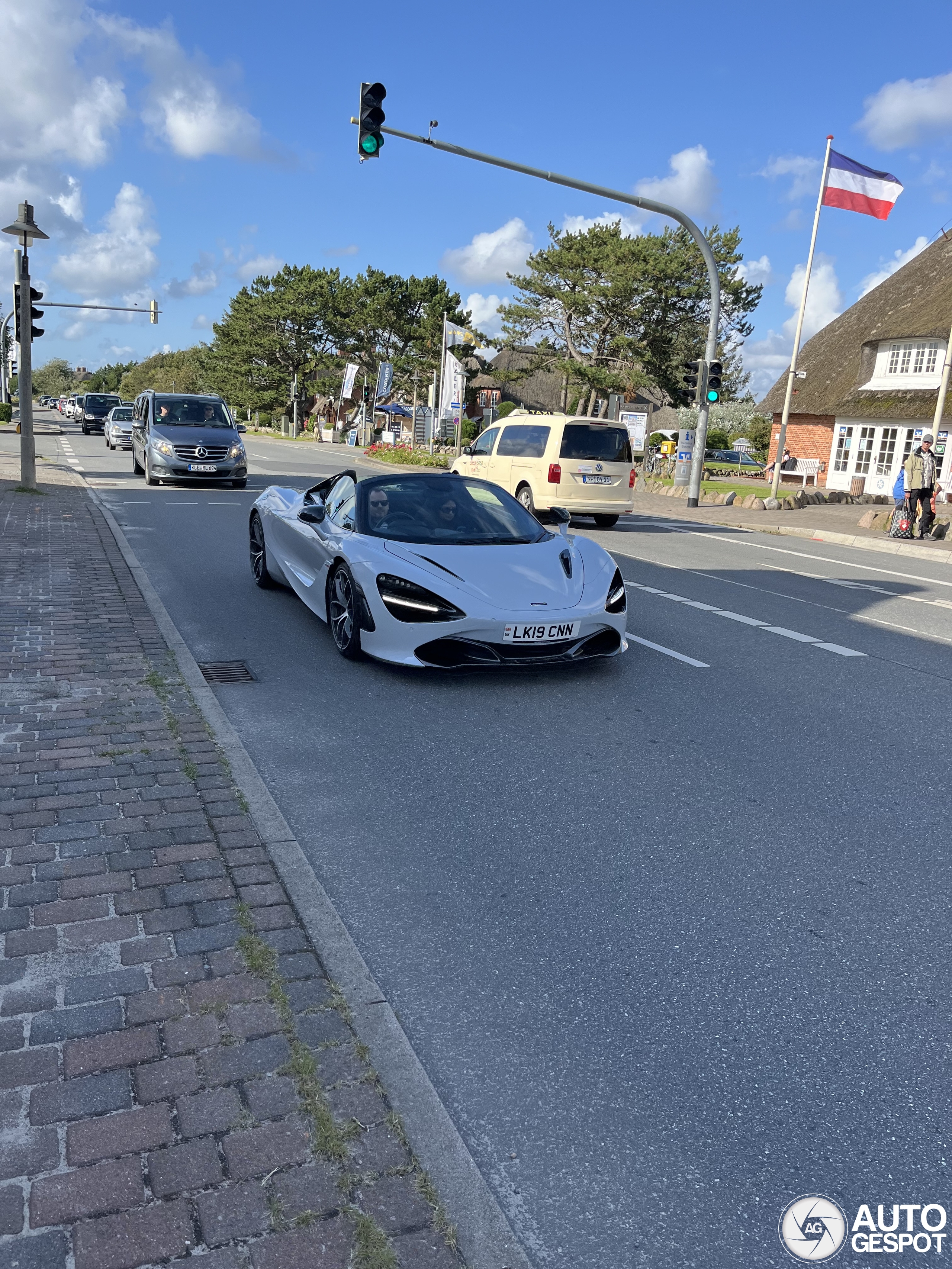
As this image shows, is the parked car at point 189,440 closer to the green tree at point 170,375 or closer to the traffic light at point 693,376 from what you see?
the traffic light at point 693,376

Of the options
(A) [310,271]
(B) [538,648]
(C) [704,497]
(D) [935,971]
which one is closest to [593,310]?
(C) [704,497]

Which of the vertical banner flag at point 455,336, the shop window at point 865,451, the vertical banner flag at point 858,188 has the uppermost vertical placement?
the vertical banner flag at point 858,188

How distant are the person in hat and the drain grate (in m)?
15.9

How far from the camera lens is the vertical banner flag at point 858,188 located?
22.4m

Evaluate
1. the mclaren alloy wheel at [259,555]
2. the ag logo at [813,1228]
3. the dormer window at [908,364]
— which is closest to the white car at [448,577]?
the mclaren alloy wheel at [259,555]

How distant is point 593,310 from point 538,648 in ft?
143

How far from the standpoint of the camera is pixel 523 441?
712 inches

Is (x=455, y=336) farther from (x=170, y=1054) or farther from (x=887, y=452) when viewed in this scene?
(x=170, y=1054)

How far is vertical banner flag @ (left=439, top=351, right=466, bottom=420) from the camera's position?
121ft

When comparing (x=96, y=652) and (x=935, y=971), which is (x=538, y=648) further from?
(x=935, y=971)

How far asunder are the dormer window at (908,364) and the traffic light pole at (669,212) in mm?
13152

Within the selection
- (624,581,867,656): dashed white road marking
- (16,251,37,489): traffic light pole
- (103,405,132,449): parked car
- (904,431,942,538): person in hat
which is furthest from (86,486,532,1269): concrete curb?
(103,405,132,449): parked car

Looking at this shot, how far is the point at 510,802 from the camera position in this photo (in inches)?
175

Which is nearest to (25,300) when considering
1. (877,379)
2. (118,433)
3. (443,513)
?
(443,513)
